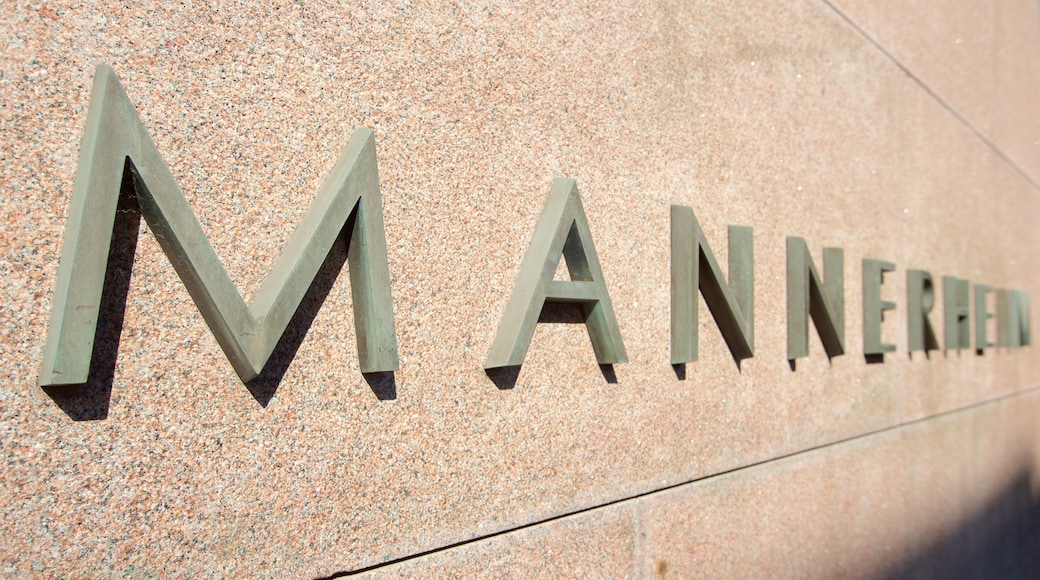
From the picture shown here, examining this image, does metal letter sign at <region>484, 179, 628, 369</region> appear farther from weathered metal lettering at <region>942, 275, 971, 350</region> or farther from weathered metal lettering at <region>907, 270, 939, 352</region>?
weathered metal lettering at <region>942, 275, 971, 350</region>

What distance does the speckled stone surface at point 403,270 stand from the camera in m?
2.15

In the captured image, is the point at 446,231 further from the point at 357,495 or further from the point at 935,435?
the point at 935,435

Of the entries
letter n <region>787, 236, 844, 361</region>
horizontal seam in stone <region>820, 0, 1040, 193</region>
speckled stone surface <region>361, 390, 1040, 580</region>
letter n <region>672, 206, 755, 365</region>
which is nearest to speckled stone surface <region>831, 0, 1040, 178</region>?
horizontal seam in stone <region>820, 0, 1040, 193</region>

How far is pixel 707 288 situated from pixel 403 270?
1.96 m

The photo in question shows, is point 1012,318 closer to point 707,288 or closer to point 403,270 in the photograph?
point 707,288

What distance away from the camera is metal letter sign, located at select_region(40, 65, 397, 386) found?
2.08 metres

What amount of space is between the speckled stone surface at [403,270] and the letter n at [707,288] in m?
0.08

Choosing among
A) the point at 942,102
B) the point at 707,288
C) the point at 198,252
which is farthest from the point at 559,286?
the point at 942,102

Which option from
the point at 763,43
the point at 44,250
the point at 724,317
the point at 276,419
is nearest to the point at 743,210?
the point at 724,317

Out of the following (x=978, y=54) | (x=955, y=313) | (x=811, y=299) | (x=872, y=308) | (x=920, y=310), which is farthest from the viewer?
(x=978, y=54)

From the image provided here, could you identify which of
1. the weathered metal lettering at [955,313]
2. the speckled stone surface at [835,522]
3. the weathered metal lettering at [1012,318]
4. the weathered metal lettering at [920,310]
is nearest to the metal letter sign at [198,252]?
the speckled stone surface at [835,522]

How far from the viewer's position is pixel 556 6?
3.67 meters

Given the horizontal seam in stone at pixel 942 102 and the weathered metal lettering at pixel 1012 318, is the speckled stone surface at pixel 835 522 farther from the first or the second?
the horizontal seam in stone at pixel 942 102

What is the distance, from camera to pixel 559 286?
134 inches
